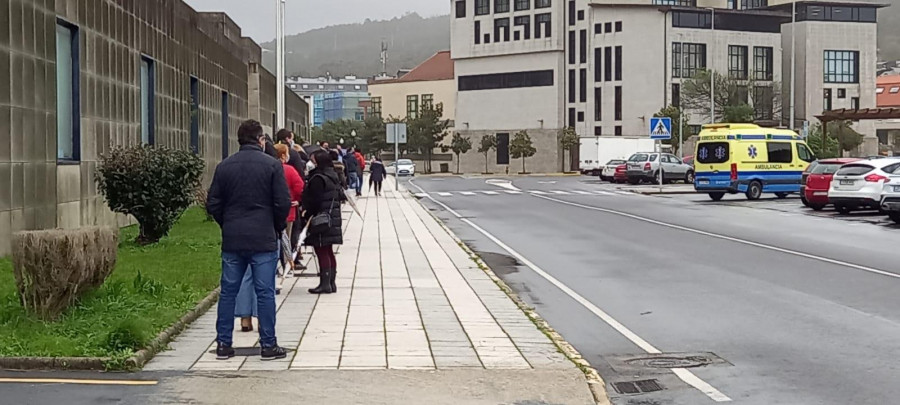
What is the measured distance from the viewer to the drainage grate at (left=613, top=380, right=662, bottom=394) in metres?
7.83

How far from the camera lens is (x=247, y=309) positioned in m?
9.60

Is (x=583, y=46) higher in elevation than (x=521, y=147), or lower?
higher

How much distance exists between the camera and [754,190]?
3666cm

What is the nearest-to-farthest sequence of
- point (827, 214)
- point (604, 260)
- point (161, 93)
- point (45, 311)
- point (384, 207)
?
point (45, 311), point (604, 260), point (161, 93), point (827, 214), point (384, 207)

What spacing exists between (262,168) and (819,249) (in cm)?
1321

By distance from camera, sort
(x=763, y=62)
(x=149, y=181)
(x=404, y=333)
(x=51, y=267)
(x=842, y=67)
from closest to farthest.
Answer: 1. (x=51, y=267)
2. (x=404, y=333)
3. (x=149, y=181)
4. (x=842, y=67)
5. (x=763, y=62)

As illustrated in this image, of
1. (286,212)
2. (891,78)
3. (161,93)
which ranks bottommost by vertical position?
(286,212)

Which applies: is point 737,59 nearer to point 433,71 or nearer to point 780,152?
point 433,71

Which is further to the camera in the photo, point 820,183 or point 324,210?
point 820,183

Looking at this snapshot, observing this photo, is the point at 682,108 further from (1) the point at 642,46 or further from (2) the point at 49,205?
(2) the point at 49,205

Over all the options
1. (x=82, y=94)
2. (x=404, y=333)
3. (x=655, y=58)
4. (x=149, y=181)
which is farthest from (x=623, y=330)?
(x=655, y=58)

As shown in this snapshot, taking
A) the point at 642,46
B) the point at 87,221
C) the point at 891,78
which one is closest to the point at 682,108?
the point at 642,46

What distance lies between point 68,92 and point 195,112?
12.2 m

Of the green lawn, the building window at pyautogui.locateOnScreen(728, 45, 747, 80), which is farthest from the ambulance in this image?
the building window at pyautogui.locateOnScreen(728, 45, 747, 80)
